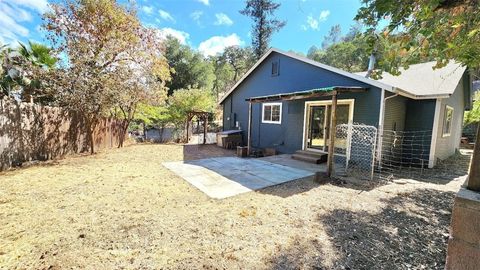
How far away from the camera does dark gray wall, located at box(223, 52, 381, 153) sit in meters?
7.26

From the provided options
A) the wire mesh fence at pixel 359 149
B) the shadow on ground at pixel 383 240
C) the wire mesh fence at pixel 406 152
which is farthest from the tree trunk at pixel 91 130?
the wire mesh fence at pixel 406 152

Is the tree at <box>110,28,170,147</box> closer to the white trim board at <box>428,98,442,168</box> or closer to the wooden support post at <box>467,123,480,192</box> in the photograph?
the wooden support post at <box>467,123,480,192</box>

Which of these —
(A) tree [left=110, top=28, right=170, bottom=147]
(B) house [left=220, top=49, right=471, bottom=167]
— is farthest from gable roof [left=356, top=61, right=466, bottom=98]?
(A) tree [left=110, top=28, right=170, bottom=147]

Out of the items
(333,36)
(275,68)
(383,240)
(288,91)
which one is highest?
(333,36)

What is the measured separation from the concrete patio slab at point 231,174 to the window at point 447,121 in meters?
6.57

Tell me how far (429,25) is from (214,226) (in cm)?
438

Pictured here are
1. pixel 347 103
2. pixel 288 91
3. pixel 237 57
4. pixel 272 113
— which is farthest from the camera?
pixel 237 57

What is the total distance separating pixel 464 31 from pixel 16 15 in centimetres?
1527

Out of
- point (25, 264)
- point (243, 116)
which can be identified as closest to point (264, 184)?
point (25, 264)

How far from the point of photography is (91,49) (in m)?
9.55

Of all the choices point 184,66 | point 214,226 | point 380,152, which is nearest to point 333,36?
point 184,66

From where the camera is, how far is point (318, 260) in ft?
8.21

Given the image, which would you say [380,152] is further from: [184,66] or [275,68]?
[184,66]

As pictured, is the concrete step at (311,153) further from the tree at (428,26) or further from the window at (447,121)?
the window at (447,121)
